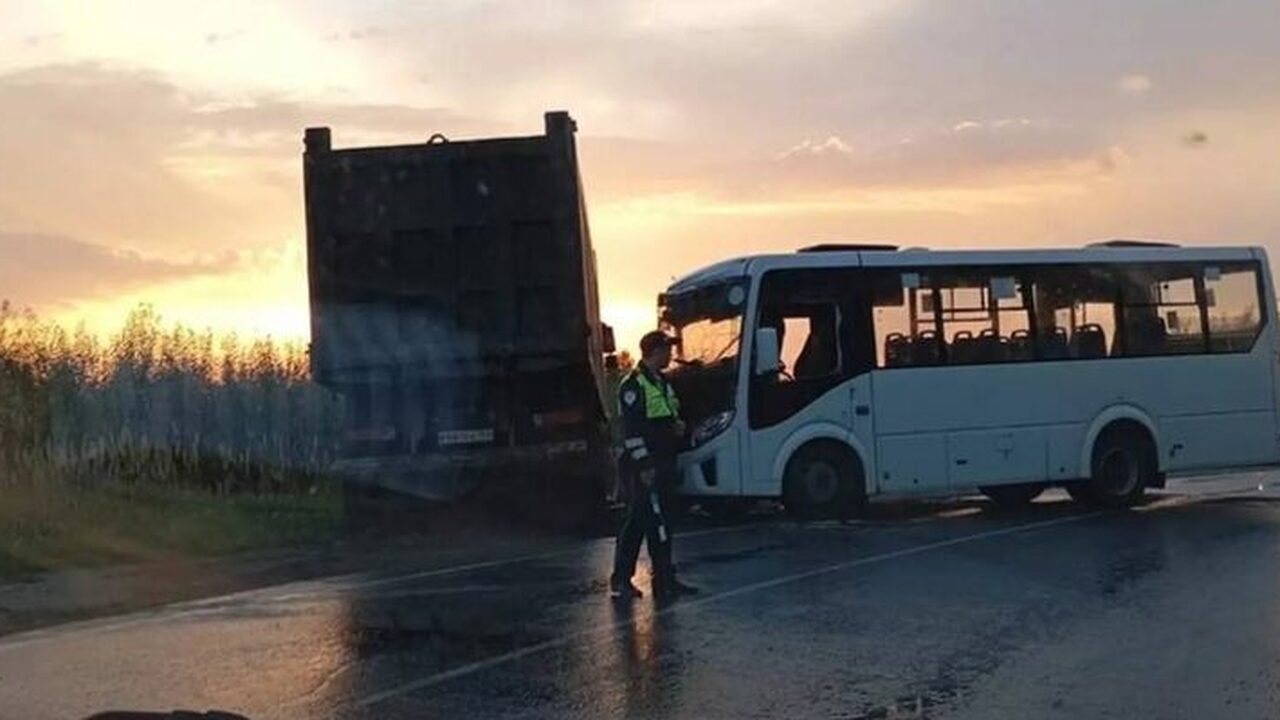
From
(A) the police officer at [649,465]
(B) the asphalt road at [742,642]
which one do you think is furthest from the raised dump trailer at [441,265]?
(A) the police officer at [649,465]

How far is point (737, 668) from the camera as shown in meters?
8.67

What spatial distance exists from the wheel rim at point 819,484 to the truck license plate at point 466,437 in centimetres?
344

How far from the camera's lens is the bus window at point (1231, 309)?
18.8 metres

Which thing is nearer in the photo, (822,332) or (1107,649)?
(1107,649)

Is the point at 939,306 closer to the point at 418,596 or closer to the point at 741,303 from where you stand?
the point at 741,303

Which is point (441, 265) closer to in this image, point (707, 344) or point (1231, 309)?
point (707, 344)

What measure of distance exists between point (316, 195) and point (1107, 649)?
10224 millimetres

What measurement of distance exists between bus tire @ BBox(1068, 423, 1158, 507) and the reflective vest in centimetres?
812

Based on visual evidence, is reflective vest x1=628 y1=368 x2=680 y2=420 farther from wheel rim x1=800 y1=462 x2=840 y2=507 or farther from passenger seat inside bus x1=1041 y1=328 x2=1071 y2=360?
passenger seat inside bus x1=1041 y1=328 x2=1071 y2=360

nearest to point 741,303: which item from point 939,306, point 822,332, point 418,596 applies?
point 822,332

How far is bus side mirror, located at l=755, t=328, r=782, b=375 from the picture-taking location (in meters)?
16.8

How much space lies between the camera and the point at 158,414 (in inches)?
945

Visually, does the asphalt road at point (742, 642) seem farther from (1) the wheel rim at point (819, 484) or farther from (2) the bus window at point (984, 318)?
(2) the bus window at point (984, 318)

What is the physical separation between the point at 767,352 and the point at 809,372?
661mm
